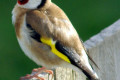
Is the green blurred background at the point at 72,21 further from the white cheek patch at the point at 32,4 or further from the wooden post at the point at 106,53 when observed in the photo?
the wooden post at the point at 106,53

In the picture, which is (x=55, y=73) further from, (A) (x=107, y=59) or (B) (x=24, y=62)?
(B) (x=24, y=62)

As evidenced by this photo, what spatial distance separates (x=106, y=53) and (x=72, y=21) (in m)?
4.05

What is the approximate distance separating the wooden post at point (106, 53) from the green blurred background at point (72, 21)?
131 inches

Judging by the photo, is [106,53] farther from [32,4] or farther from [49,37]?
[32,4]

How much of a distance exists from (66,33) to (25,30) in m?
0.50

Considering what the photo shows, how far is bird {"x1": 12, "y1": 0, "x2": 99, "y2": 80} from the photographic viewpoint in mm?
4566

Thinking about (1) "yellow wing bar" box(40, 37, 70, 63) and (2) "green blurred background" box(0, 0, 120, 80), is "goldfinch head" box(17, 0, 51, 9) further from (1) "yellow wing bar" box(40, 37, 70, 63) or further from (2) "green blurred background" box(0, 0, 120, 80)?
(2) "green blurred background" box(0, 0, 120, 80)

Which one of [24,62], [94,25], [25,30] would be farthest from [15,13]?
[94,25]

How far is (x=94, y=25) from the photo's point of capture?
854 centimetres

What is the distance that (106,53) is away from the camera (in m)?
4.34

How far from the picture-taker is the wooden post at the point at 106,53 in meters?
4.29

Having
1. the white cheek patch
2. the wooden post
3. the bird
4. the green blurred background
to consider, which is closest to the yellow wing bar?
the bird

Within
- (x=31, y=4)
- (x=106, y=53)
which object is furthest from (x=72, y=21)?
(x=106, y=53)

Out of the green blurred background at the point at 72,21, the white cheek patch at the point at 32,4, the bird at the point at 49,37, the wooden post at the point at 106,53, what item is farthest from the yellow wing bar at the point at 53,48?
the green blurred background at the point at 72,21
